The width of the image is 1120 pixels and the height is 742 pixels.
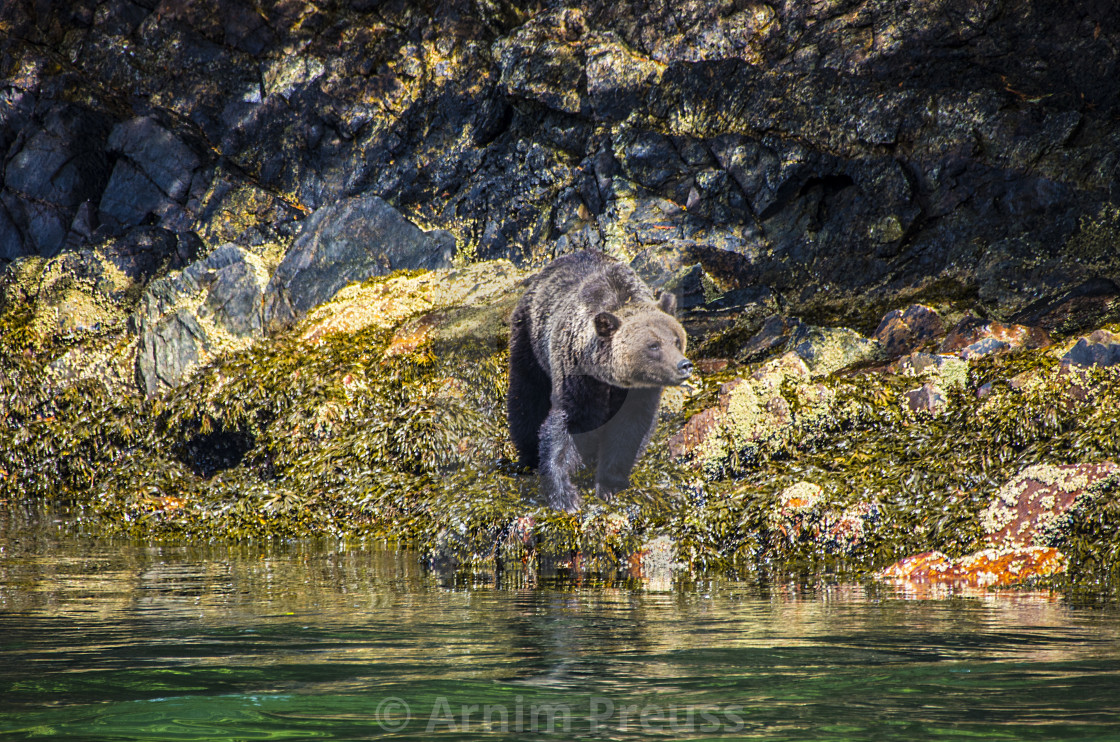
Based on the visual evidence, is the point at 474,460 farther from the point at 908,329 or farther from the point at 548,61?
the point at 548,61

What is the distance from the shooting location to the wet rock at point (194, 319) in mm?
9133

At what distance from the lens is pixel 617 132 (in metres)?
9.38

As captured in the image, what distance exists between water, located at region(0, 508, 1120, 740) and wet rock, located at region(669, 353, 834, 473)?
2015 millimetres

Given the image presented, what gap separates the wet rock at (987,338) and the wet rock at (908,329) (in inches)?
7.3

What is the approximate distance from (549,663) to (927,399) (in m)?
4.76

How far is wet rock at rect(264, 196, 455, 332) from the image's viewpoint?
9.31 m

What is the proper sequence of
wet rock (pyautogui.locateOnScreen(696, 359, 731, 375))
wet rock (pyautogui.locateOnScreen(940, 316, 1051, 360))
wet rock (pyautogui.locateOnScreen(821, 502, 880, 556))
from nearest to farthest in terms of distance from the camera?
1. wet rock (pyautogui.locateOnScreen(821, 502, 880, 556))
2. wet rock (pyautogui.locateOnScreen(940, 316, 1051, 360))
3. wet rock (pyautogui.locateOnScreen(696, 359, 731, 375))

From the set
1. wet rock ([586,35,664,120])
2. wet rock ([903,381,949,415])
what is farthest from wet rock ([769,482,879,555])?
wet rock ([586,35,664,120])

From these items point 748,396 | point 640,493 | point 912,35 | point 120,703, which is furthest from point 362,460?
point 912,35

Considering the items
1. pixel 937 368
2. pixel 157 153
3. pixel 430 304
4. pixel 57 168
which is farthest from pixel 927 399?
pixel 57 168

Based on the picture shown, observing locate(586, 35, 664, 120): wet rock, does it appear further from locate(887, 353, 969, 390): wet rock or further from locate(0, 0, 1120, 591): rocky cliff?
locate(887, 353, 969, 390): wet rock

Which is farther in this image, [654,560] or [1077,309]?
[1077,309]

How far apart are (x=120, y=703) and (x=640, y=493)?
3.90 metres

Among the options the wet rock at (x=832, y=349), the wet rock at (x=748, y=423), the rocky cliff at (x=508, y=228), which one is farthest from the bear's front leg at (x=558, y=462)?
the wet rock at (x=832, y=349)
